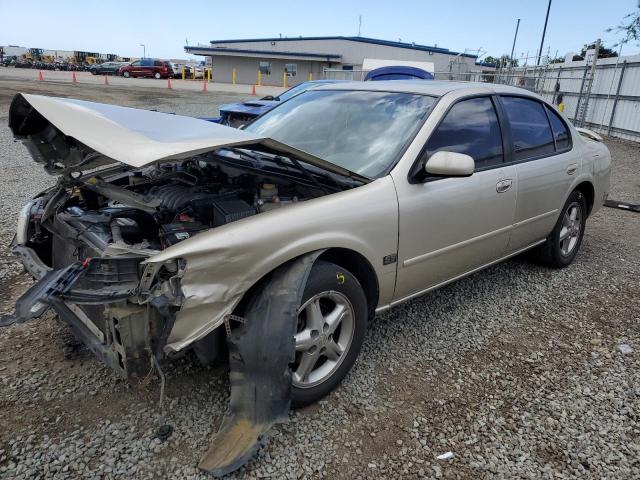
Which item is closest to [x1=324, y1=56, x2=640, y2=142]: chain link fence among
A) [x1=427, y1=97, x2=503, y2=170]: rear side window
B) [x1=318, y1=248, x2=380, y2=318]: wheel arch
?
[x1=427, y1=97, x2=503, y2=170]: rear side window

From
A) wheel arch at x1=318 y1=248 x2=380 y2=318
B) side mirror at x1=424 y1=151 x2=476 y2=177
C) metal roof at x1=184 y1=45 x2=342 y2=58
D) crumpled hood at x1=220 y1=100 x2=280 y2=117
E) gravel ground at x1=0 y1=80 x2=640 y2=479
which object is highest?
metal roof at x1=184 y1=45 x2=342 y2=58

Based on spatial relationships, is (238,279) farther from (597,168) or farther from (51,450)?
(597,168)

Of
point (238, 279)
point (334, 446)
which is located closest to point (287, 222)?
point (238, 279)

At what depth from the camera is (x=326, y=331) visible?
248cm

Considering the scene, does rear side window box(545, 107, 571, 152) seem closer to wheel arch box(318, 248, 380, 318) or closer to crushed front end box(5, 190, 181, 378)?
wheel arch box(318, 248, 380, 318)

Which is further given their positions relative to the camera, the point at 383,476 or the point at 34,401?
the point at 34,401

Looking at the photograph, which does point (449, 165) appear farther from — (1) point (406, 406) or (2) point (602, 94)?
(2) point (602, 94)

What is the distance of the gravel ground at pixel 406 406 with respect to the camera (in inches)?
86.3

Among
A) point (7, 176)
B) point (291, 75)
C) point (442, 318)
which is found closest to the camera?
point (442, 318)

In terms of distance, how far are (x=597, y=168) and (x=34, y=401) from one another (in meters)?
4.82

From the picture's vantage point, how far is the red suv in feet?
127

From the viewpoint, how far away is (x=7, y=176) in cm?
725

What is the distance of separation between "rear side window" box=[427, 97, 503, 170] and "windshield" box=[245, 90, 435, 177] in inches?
6.6

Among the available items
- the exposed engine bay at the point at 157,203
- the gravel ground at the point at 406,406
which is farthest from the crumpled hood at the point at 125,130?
the gravel ground at the point at 406,406
